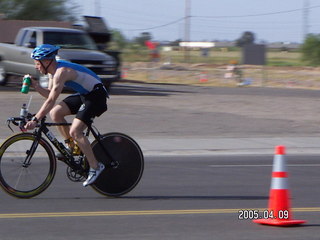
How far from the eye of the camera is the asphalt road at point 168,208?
703cm

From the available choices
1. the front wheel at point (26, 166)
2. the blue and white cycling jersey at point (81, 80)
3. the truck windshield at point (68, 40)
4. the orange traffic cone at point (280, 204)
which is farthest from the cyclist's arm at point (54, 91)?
the truck windshield at point (68, 40)

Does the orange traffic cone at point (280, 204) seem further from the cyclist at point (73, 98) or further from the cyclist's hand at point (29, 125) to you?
the cyclist's hand at point (29, 125)

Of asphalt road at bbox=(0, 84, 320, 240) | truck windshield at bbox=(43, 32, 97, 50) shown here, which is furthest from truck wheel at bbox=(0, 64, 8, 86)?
asphalt road at bbox=(0, 84, 320, 240)

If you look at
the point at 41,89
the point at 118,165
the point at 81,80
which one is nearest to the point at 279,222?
the point at 118,165

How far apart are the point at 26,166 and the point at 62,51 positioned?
14722 mm

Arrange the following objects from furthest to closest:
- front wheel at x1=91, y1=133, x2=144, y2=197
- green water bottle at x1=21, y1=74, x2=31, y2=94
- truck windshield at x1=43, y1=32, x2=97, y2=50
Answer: truck windshield at x1=43, y1=32, x2=97, y2=50 < front wheel at x1=91, y1=133, x2=144, y2=197 < green water bottle at x1=21, y1=74, x2=31, y2=94

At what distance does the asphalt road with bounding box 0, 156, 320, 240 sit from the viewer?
7.03 meters

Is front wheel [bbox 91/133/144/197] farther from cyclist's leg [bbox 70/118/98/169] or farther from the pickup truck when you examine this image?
the pickup truck

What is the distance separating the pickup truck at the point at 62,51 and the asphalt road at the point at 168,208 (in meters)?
12.4

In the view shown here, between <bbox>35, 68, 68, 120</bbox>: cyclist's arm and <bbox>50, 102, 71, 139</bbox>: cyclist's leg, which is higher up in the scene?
<bbox>35, 68, 68, 120</bbox>: cyclist's arm

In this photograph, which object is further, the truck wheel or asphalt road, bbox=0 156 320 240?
the truck wheel

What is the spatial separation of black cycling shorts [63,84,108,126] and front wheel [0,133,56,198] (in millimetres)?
579

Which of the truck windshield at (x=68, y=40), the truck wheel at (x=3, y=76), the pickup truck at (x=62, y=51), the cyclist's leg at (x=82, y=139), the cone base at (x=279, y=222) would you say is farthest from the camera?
the truck wheel at (x=3, y=76)

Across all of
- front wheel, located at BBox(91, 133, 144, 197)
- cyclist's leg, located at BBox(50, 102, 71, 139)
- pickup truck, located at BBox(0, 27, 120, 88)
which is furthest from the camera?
pickup truck, located at BBox(0, 27, 120, 88)
